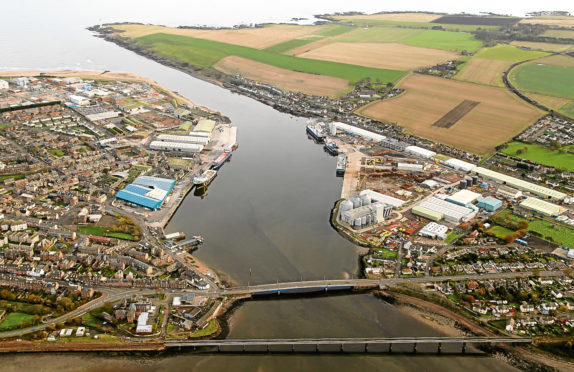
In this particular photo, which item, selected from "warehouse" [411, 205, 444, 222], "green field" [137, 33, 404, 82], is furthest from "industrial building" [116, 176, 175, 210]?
"green field" [137, 33, 404, 82]

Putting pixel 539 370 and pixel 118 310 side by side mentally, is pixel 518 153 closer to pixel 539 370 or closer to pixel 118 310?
pixel 539 370

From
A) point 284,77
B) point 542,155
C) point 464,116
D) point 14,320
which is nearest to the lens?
point 14,320

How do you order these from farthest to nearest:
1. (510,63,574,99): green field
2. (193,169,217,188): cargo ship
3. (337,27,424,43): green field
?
1. (337,27,424,43): green field
2. (510,63,574,99): green field
3. (193,169,217,188): cargo ship

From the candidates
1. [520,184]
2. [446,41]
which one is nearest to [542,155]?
[520,184]

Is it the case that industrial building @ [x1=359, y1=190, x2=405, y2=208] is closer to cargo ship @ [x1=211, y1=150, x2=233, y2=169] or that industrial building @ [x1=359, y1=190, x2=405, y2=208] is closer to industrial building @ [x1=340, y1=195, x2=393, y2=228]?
industrial building @ [x1=340, y1=195, x2=393, y2=228]

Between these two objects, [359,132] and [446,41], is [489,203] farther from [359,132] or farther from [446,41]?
[446,41]

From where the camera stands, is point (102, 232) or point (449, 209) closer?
point (102, 232)

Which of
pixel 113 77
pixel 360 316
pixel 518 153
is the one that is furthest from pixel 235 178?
pixel 113 77
